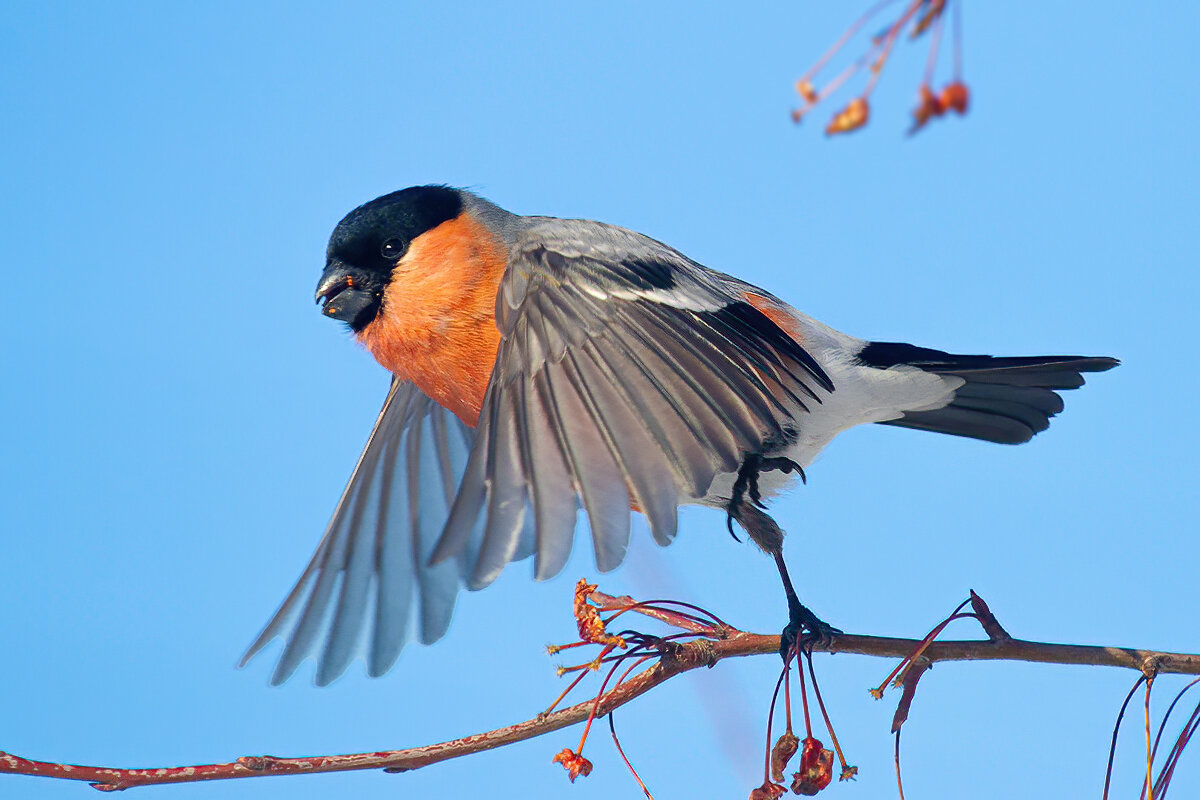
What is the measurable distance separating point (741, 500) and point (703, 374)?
311 millimetres

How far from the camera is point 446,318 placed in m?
1.69

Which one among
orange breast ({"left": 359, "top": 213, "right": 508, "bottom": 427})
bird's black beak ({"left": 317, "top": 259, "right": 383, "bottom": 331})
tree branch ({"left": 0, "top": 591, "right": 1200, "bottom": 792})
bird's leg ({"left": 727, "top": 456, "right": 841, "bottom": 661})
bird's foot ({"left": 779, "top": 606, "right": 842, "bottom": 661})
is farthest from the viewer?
bird's black beak ({"left": 317, "top": 259, "right": 383, "bottom": 331})

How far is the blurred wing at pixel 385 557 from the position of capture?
1.81 metres

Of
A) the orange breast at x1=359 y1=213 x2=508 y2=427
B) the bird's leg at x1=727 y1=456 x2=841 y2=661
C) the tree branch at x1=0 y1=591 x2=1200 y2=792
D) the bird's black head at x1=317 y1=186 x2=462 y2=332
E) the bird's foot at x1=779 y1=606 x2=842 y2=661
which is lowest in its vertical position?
the tree branch at x1=0 y1=591 x2=1200 y2=792

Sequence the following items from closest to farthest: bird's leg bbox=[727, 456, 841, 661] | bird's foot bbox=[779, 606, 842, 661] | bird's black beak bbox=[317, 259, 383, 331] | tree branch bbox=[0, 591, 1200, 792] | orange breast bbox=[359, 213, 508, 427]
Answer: tree branch bbox=[0, 591, 1200, 792]
bird's foot bbox=[779, 606, 842, 661]
bird's leg bbox=[727, 456, 841, 661]
orange breast bbox=[359, 213, 508, 427]
bird's black beak bbox=[317, 259, 383, 331]

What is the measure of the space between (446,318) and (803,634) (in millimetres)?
739

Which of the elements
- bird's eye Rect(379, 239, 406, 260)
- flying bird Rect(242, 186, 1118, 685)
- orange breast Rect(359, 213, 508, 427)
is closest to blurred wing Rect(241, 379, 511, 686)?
flying bird Rect(242, 186, 1118, 685)

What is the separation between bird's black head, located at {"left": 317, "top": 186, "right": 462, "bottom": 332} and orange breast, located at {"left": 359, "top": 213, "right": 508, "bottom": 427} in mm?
21

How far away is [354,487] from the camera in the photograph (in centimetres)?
210

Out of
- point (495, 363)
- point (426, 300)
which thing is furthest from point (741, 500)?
point (426, 300)

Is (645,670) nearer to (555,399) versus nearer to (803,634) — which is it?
(803,634)

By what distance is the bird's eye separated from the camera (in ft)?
6.01

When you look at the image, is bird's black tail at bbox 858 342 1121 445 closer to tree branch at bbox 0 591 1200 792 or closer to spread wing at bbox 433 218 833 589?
spread wing at bbox 433 218 833 589

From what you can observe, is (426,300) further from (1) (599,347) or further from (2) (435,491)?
(2) (435,491)
